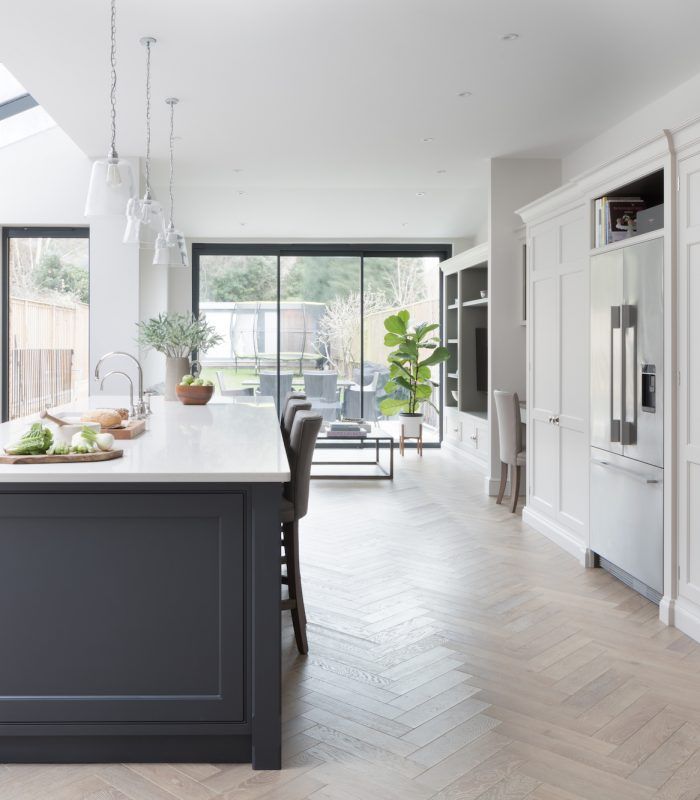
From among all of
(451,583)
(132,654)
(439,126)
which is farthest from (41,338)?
(132,654)

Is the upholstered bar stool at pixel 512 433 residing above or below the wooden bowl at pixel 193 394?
below

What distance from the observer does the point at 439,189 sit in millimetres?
7984

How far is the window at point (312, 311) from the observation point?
9578 mm

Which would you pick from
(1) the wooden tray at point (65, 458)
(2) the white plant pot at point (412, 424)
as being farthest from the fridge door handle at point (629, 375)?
(2) the white plant pot at point (412, 424)

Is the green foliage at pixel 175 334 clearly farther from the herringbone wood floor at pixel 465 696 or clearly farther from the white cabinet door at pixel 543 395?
the white cabinet door at pixel 543 395

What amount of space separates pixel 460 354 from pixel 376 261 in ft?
5.92

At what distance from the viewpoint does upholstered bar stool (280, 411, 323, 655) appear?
3.09m

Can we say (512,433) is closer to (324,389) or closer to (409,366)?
(409,366)

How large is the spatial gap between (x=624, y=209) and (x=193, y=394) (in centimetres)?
268

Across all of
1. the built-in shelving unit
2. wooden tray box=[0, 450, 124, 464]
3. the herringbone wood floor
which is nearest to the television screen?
the built-in shelving unit

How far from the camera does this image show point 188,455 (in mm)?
2586

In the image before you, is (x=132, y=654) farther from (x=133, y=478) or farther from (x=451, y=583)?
(x=451, y=583)

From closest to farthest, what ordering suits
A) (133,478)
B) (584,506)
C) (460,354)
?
(133,478)
(584,506)
(460,354)

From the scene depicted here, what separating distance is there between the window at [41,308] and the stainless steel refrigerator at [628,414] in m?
4.49
